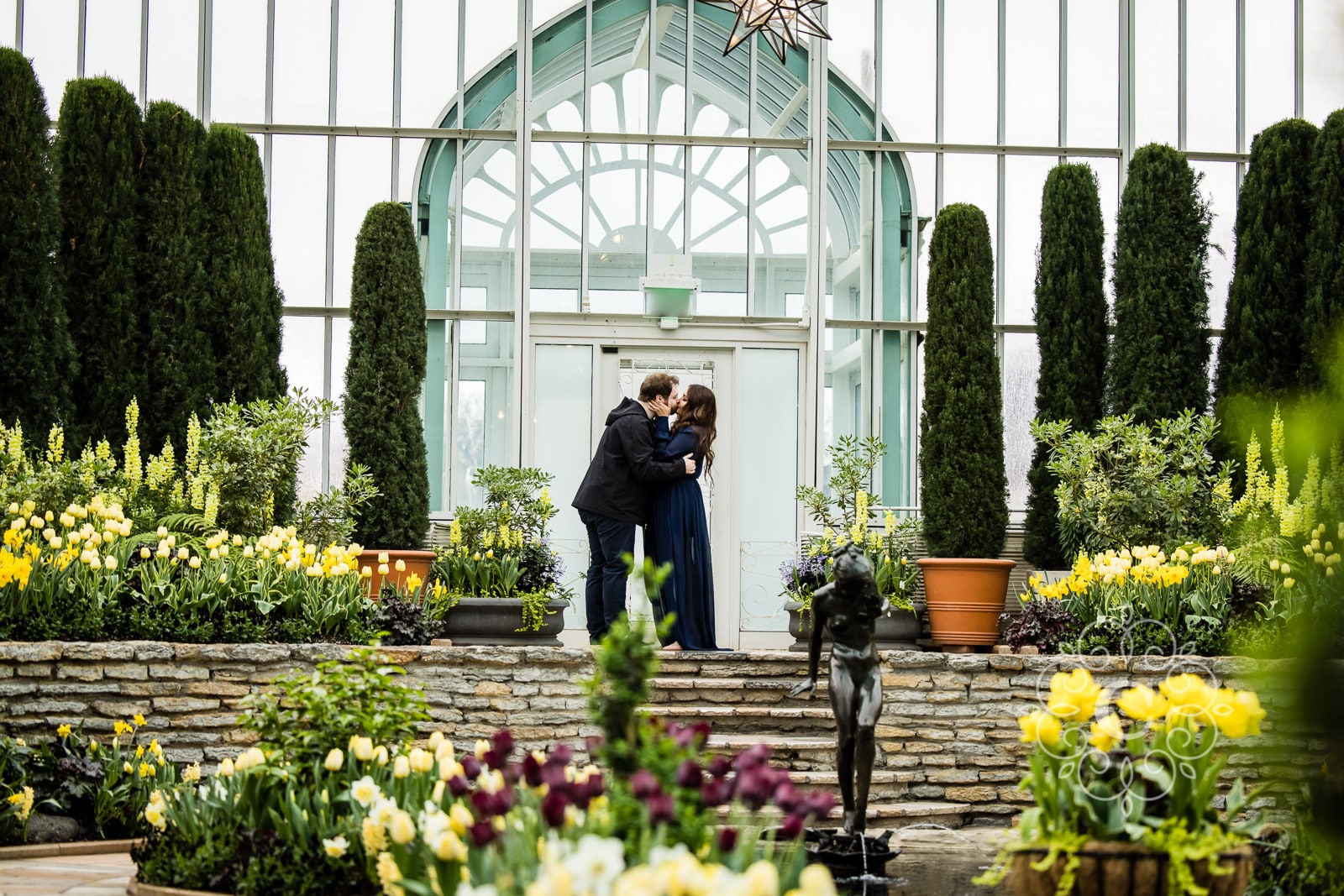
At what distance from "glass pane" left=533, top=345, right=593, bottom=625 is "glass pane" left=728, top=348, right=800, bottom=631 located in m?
1.23

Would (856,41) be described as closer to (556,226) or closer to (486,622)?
(556,226)

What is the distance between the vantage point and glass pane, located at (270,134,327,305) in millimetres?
11047

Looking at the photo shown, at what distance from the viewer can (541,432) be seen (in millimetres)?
10742

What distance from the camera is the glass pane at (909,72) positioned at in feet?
38.0

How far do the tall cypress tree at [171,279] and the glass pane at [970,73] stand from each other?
612cm

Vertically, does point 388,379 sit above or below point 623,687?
above

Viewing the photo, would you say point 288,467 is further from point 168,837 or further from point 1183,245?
point 1183,245

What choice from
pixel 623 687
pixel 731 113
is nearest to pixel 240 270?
pixel 731 113

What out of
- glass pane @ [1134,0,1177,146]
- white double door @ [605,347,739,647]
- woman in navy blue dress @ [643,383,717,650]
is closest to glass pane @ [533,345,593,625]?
white double door @ [605,347,739,647]

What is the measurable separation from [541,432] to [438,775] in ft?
23.1

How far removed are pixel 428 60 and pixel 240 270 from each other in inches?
101

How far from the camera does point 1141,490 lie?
876 centimetres

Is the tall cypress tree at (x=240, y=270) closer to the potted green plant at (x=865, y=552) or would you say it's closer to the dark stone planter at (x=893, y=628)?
the potted green plant at (x=865, y=552)

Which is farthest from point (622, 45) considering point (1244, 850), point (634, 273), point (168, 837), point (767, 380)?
point (1244, 850)
